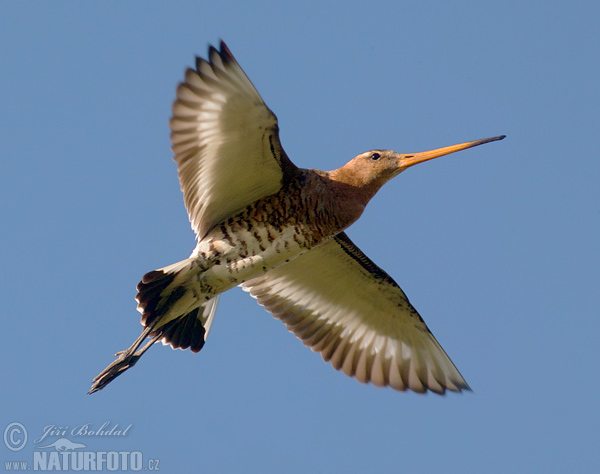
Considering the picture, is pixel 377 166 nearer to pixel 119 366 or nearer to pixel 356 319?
pixel 356 319

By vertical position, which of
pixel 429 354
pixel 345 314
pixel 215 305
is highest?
pixel 215 305

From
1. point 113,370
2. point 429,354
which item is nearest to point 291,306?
point 429,354

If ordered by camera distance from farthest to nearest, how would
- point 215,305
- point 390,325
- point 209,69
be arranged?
point 390,325, point 215,305, point 209,69

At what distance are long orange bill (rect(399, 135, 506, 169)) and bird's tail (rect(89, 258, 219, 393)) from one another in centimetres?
234

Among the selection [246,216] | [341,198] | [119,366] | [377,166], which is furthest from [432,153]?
[119,366]

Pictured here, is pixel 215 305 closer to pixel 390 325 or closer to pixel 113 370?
pixel 113 370

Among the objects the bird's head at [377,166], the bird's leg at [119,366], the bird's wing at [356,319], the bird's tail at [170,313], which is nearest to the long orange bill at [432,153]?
the bird's head at [377,166]

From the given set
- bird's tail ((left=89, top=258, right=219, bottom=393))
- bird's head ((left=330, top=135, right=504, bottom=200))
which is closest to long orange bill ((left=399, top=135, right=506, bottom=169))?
bird's head ((left=330, top=135, right=504, bottom=200))

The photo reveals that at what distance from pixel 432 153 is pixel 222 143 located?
2160 millimetres

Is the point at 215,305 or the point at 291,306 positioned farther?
the point at 291,306

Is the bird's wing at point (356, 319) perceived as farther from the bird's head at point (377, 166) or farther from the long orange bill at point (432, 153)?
the long orange bill at point (432, 153)

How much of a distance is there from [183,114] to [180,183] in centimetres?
78

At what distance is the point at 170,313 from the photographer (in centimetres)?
844

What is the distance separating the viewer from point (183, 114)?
8.05m
